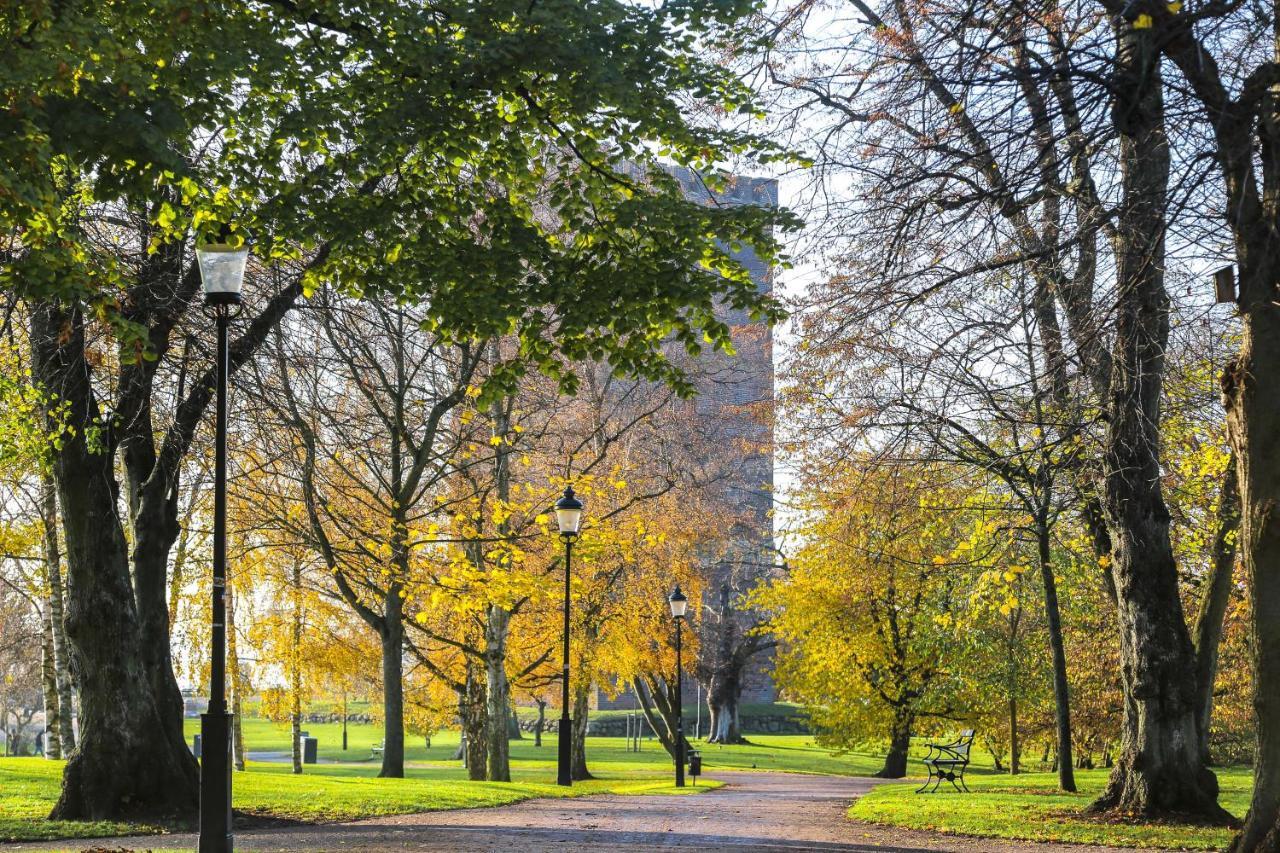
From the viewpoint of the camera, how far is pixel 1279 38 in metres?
8.09

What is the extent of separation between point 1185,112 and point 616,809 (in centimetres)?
1155

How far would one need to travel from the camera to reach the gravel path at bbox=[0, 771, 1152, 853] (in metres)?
10.7

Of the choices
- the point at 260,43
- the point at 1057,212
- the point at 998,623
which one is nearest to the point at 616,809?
the point at 1057,212

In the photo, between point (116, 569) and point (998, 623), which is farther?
point (998, 623)

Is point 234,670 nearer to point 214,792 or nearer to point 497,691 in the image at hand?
point 497,691

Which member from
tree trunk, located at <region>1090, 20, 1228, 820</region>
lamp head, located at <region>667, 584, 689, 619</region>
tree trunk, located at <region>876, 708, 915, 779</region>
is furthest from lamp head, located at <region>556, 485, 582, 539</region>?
tree trunk, located at <region>876, 708, 915, 779</region>

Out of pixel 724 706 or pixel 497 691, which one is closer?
pixel 497 691

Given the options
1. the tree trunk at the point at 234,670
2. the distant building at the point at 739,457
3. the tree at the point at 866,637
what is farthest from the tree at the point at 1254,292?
the tree trunk at the point at 234,670

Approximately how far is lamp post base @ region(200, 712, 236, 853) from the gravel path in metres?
1.72

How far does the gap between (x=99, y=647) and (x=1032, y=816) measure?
10602 millimetres

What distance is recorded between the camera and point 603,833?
40.0 ft

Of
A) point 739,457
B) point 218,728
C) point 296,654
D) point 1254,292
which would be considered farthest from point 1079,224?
point 739,457

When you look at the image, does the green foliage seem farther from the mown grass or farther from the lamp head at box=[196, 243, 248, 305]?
the mown grass

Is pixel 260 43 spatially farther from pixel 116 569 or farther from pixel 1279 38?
pixel 1279 38
